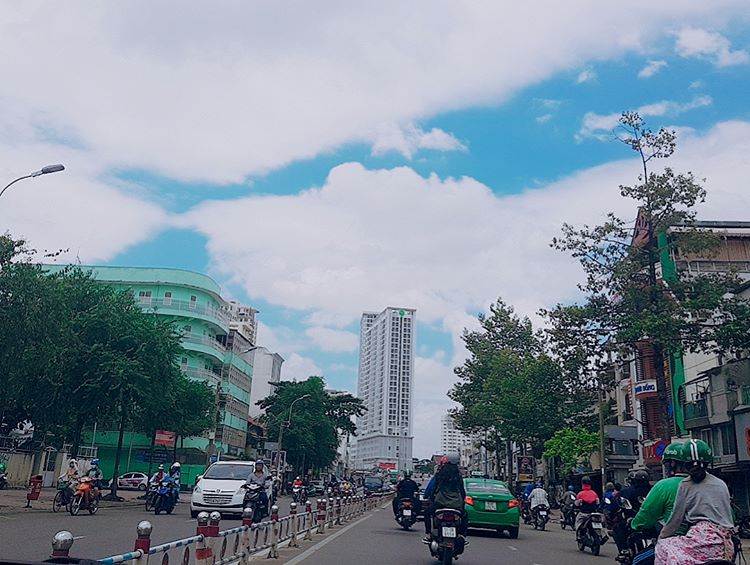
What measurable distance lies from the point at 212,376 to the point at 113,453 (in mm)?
9698

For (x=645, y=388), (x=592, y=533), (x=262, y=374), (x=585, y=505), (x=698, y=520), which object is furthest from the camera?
(x=262, y=374)

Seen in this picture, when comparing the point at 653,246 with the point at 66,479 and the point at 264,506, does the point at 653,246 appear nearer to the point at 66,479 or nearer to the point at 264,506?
the point at 264,506

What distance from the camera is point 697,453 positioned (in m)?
4.89

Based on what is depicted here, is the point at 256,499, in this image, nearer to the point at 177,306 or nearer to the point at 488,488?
the point at 488,488

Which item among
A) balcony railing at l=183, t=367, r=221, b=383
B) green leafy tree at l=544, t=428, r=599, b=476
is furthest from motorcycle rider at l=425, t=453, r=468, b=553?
balcony railing at l=183, t=367, r=221, b=383

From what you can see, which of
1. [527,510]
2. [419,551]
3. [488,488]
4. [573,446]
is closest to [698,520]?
[419,551]

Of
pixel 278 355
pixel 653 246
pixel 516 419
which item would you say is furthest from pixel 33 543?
pixel 278 355

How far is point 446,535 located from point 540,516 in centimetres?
1632

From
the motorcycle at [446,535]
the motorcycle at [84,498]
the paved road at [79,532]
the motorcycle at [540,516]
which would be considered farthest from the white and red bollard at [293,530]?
the motorcycle at [540,516]

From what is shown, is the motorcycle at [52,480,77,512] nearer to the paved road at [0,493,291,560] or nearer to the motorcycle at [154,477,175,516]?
the paved road at [0,493,291,560]

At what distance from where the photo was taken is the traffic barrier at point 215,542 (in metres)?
5.06

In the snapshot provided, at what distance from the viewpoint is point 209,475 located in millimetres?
20359

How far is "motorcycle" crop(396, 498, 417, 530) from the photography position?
65.0 ft

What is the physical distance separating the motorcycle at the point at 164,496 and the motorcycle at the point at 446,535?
13.3 m
